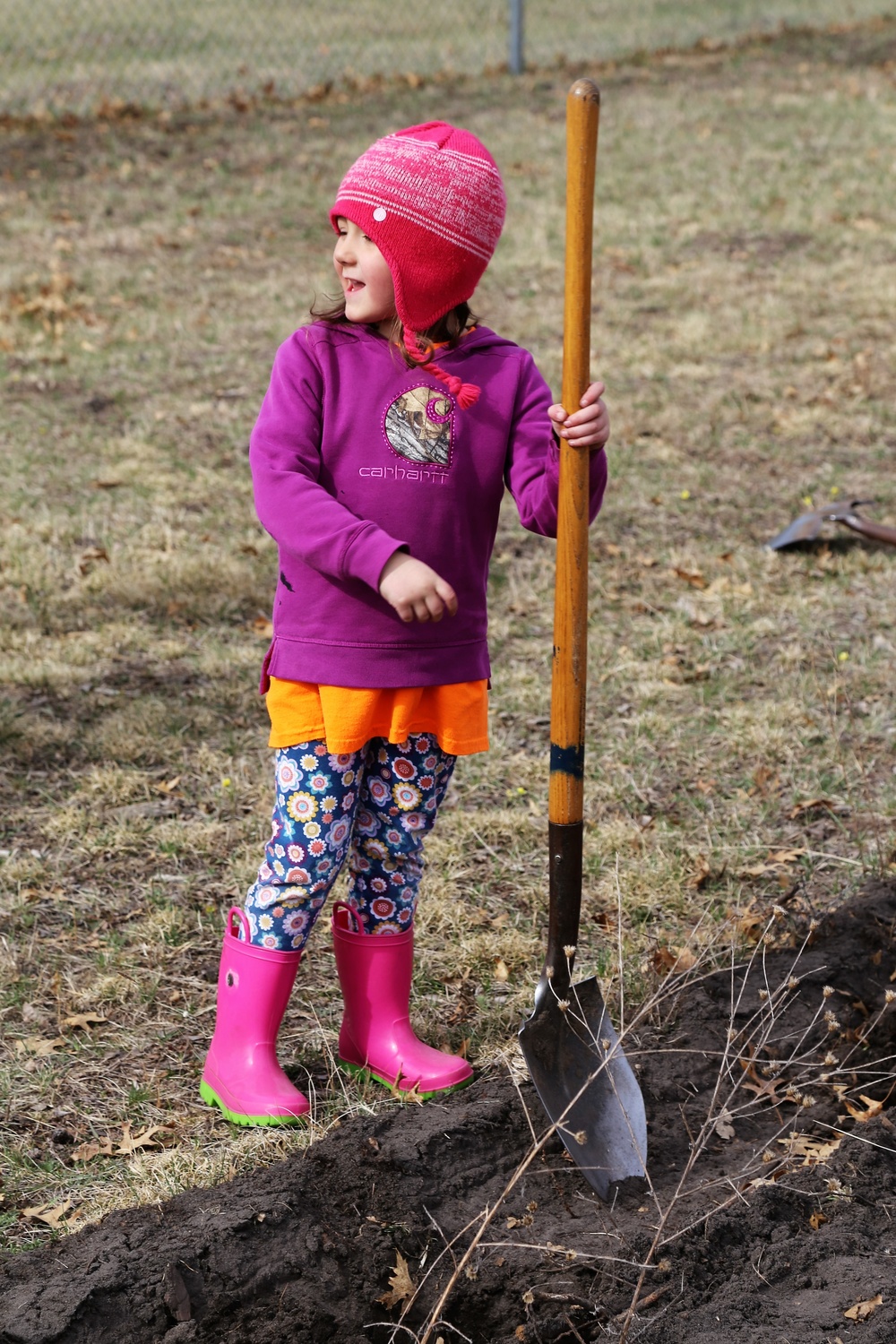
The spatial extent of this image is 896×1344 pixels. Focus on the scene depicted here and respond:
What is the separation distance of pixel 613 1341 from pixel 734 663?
300cm

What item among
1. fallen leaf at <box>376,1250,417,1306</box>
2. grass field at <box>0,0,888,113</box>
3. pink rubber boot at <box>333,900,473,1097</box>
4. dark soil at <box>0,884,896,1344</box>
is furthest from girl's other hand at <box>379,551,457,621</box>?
grass field at <box>0,0,888,113</box>

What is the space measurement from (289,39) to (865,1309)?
13.8 m

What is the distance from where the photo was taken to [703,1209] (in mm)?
2363

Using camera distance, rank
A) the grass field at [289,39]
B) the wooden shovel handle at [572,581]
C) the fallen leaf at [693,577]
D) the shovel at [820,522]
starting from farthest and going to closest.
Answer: the grass field at [289,39] < the fallen leaf at [693,577] < the shovel at [820,522] < the wooden shovel handle at [572,581]

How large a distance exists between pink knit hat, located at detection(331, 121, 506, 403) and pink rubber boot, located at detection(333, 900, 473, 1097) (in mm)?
1162

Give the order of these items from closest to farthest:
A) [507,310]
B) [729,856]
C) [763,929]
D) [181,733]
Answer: [763,929]
[729,856]
[181,733]
[507,310]

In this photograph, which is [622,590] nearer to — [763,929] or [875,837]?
[875,837]

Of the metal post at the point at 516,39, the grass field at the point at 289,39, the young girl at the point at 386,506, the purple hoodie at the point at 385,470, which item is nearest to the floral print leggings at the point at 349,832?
the young girl at the point at 386,506

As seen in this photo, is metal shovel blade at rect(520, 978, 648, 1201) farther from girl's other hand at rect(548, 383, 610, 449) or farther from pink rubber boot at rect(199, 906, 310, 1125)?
girl's other hand at rect(548, 383, 610, 449)

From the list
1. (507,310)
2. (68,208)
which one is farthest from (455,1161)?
(68,208)

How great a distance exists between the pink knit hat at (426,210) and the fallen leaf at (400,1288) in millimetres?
1545

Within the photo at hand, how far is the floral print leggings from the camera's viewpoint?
251cm

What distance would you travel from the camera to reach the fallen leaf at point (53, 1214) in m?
2.43

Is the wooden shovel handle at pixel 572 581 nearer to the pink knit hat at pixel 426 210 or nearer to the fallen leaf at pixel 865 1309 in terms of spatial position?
the pink knit hat at pixel 426 210
